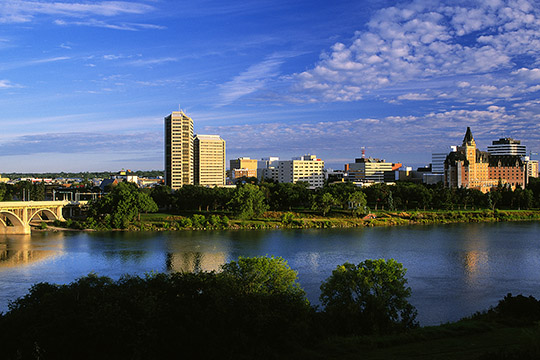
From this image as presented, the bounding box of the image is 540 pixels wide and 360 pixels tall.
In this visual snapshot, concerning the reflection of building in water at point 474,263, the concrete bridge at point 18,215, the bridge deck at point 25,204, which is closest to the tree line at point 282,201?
the bridge deck at point 25,204

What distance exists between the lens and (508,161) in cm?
7931

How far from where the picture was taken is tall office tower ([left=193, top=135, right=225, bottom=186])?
79.9m

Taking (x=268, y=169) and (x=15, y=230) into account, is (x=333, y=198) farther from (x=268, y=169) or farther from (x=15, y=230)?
(x=268, y=169)

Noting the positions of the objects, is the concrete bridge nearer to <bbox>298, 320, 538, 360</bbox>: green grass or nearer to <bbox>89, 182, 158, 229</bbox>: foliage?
<bbox>89, 182, 158, 229</bbox>: foliage

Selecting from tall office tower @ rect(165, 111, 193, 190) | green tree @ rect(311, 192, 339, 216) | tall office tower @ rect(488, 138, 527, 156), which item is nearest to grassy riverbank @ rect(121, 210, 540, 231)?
green tree @ rect(311, 192, 339, 216)

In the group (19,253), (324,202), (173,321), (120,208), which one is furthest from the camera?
(324,202)

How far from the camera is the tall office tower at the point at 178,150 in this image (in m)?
73.8

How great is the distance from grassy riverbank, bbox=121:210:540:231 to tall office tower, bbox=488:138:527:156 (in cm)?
5053

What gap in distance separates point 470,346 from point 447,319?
463 cm

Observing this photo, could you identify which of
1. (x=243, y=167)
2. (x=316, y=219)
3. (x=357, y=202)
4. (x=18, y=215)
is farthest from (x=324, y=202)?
(x=243, y=167)

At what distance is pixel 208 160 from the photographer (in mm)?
80875

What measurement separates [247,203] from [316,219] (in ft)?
22.2

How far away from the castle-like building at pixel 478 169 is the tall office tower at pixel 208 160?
35.8m

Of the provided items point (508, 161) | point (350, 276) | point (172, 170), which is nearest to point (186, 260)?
point (350, 276)
